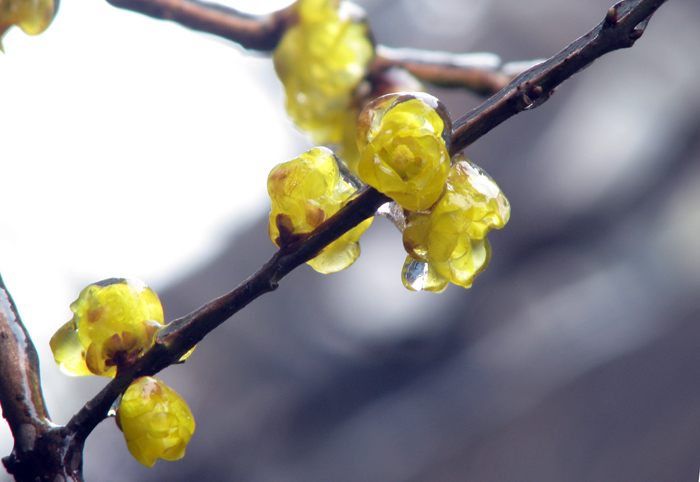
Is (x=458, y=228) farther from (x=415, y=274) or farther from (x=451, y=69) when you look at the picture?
(x=451, y=69)

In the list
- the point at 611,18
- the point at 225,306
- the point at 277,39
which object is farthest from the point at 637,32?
the point at 277,39

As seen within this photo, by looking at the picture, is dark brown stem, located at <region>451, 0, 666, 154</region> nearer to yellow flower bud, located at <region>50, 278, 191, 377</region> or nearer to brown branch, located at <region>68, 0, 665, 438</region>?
brown branch, located at <region>68, 0, 665, 438</region>

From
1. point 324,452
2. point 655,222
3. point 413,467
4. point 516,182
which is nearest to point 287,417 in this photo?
point 324,452

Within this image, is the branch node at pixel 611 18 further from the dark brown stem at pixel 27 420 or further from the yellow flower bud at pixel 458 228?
the dark brown stem at pixel 27 420

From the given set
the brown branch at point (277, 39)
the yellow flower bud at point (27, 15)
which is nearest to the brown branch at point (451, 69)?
the brown branch at point (277, 39)

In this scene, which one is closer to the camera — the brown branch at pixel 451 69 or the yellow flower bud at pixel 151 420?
the yellow flower bud at pixel 151 420

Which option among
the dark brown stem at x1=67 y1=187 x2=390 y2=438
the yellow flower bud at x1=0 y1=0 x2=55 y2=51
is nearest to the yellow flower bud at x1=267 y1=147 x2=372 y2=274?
the dark brown stem at x1=67 y1=187 x2=390 y2=438
